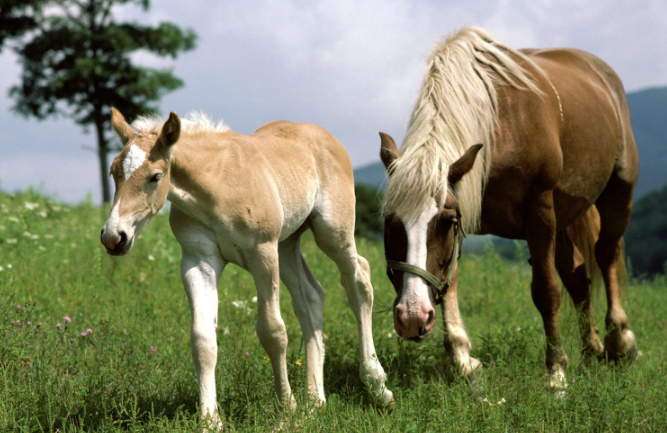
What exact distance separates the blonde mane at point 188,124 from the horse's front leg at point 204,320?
662 mm

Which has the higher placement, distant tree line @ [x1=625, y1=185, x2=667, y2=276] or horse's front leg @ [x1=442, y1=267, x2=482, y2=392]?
distant tree line @ [x1=625, y1=185, x2=667, y2=276]

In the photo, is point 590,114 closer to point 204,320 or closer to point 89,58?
point 204,320

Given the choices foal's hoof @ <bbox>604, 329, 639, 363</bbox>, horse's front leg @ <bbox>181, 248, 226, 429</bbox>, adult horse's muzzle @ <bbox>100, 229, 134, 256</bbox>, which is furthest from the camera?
foal's hoof @ <bbox>604, 329, 639, 363</bbox>

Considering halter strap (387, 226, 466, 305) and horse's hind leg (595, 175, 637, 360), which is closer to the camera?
halter strap (387, 226, 466, 305)

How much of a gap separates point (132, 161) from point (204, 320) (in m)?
0.91

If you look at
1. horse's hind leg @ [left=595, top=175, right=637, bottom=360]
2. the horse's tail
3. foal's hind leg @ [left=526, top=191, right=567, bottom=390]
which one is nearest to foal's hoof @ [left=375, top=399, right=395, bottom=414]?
foal's hind leg @ [left=526, top=191, right=567, bottom=390]

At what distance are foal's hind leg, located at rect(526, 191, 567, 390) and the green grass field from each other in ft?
0.56

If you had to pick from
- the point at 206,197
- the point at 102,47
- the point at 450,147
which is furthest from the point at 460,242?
the point at 102,47

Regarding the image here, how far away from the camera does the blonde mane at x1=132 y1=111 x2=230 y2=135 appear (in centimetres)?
324

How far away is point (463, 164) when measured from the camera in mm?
3986

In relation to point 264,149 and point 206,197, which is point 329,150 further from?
point 206,197

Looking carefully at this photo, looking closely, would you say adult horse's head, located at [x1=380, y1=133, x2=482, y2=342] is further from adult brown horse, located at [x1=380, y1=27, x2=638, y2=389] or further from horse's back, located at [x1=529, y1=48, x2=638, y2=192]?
horse's back, located at [x1=529, y1=48, x2=638, y2=192]

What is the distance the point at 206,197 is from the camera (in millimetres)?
3307

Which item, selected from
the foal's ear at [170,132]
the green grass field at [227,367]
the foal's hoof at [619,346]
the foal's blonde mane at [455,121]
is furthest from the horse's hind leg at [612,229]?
the foal's ear at [170,132]
